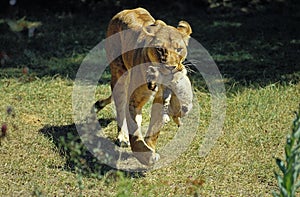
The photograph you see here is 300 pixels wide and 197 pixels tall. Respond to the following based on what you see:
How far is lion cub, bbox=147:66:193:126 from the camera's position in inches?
188

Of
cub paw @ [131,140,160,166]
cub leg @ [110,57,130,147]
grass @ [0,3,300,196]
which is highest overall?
cub leg @ [110,57,130,147]

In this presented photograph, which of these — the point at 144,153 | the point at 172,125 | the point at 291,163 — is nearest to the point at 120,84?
the point at 144,153

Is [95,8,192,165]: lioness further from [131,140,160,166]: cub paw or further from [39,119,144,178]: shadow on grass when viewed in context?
[39,119,144,178]: shadow on grass

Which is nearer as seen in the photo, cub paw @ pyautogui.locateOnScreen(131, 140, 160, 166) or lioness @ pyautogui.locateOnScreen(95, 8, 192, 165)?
lioness @ pyautogui.locateOnScreen(95, 8, 192, 165)

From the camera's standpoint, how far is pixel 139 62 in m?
5.09

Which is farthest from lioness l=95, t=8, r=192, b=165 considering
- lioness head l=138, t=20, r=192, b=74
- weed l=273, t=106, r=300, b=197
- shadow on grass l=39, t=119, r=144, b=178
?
weed l=273, t=106, r=300, b=197

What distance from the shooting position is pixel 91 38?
977 cm

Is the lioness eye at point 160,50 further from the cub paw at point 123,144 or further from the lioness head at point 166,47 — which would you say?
the cub paw at point 123,144

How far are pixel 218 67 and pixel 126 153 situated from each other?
2.98 m

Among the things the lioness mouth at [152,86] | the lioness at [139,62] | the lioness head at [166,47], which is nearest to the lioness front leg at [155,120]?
the lioness at [139,62]

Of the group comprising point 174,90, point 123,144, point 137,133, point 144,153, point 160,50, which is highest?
point 160,50

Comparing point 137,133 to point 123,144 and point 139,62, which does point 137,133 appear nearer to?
point 139,62

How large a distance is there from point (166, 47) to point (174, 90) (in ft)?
1.11

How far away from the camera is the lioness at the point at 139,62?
15.8ft
